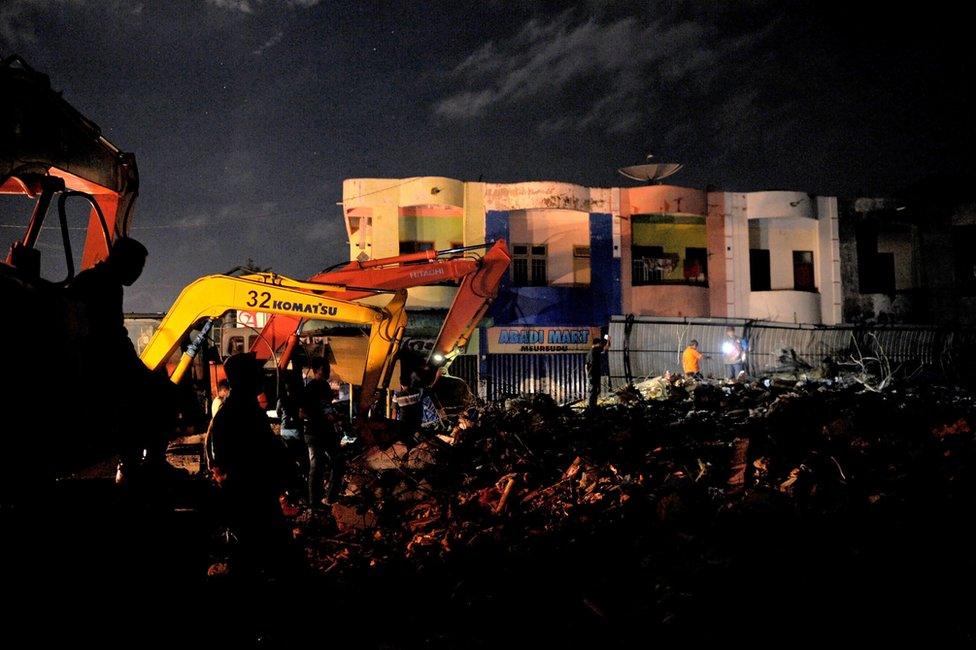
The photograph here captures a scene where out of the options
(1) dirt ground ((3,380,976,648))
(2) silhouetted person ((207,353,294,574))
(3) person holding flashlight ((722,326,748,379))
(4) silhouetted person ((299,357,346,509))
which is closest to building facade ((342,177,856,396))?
(3) person holding flashlight ((722,326,748,379))

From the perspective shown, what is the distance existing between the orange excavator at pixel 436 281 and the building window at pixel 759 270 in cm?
1538

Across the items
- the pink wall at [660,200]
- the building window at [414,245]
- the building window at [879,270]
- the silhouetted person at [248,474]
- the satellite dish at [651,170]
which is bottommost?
the silhouetted person at [248,474]

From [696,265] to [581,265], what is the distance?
464 centimetres

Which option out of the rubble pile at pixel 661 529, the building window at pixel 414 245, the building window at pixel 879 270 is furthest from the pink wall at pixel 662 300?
the rubble pile at pixel 661 529

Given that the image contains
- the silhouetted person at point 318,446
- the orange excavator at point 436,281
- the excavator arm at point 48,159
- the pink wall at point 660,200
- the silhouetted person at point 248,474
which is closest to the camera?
the excavator arm at point 48,159

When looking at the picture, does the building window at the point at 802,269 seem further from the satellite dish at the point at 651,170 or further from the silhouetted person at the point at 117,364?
the silhouetted person at the point at 117,364

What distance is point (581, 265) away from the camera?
22.9 m

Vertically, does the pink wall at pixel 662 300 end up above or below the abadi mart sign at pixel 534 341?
above

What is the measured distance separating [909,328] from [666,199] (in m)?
9.18

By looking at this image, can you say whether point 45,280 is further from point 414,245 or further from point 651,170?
point 651,170

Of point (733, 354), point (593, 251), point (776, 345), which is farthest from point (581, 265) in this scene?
point (776, 345)

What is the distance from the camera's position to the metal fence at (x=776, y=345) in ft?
61.9

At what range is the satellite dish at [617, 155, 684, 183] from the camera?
2152cm

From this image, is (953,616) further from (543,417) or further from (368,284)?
(368,284)
